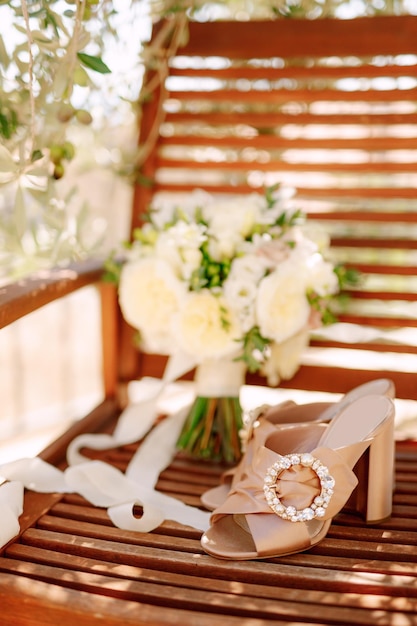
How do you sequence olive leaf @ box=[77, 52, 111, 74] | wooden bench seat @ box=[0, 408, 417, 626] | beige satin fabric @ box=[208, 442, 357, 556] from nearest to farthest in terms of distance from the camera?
wooden bench seat @ box=[0, 408, 417, 626]
beige satin fabric @ box=[208, 442, 357, 556]
olive leaf @ box=[77, 52, 111, 74]

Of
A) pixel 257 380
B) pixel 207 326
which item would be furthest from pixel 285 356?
pixel 207 326

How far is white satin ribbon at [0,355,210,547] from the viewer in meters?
1.18

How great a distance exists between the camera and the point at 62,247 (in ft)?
5.10

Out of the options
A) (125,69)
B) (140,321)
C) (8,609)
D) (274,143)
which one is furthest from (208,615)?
(125,69)

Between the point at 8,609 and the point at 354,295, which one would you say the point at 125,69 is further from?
the point at 8,609

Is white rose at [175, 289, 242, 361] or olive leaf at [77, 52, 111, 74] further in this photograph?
white rose at [175, 289, 242, 361]

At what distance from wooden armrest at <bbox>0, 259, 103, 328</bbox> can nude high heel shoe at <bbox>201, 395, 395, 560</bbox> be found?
459 millimetres

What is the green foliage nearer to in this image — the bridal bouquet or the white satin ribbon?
the bridal bouquet

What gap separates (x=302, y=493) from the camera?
1077 millimetres

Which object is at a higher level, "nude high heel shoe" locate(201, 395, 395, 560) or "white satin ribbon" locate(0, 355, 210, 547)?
"nude high heel shoe" locate(201, 395, 395, 560)

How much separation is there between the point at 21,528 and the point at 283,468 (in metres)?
0.42

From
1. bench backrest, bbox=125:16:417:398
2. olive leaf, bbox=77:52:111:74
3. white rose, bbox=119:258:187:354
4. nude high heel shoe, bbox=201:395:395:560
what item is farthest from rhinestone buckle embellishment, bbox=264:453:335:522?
olive leaf, bbox=77:52:111:74

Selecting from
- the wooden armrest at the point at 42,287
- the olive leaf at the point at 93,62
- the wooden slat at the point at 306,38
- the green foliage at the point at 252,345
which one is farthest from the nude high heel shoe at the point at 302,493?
the wooden slat at the point at 306,38

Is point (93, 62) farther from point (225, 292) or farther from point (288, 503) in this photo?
point (288, 503)
